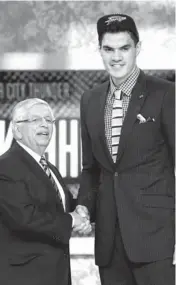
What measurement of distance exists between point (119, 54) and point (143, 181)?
61cm

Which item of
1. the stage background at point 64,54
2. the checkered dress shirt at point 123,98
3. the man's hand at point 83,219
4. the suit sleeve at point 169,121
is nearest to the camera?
the suit sleeve at point 169,121

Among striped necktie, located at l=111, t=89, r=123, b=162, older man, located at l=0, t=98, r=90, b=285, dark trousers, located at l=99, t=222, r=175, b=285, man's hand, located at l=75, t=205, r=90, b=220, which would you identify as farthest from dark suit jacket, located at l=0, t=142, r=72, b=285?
striped necktie, located at l=111, t=89, r=123, b=162

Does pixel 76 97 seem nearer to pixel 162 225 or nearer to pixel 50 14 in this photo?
pixel 50 14

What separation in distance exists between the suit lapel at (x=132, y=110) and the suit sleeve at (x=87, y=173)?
274mm

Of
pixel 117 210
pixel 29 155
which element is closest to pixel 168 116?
pixel 117 210

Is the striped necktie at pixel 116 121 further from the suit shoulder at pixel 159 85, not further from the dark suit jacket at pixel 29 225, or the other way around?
the dark suit jacket at pixel 29 225

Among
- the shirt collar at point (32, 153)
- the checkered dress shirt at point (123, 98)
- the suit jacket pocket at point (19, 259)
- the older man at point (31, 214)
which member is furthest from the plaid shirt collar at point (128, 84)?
the suit jacket pocket at point (19, 259)

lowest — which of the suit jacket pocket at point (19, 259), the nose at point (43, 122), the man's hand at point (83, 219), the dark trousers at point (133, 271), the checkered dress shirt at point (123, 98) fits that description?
the dark trousers at point (133, 271)

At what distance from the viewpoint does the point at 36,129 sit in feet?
7.90

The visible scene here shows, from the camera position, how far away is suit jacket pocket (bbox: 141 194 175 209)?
2.27 meters

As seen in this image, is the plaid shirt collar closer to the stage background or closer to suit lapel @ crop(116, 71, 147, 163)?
suit lapel @ crop(116, 71, 147, 163)

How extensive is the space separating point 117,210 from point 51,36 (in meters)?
1.74

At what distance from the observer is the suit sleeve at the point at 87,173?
2523 millimetres

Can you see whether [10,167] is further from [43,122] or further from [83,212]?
[83,212]
